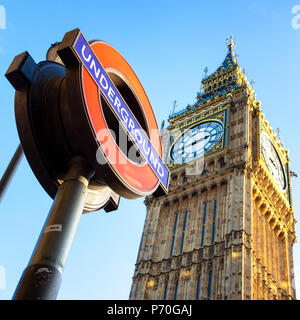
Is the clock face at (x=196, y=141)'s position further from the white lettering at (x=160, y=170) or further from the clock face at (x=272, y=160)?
the white lettering at (x=160, y=170)

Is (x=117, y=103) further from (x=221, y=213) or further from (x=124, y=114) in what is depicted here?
(x=221, y=213)

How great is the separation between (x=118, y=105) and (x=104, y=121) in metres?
0.68

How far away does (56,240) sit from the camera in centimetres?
606

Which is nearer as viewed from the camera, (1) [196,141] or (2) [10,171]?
(2) [10,171]

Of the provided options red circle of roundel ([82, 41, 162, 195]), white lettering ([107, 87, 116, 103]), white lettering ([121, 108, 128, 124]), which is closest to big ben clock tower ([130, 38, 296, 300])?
red circle of roundel ([82, 41, 162, 195])

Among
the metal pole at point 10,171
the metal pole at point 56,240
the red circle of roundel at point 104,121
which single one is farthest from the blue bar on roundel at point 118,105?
the metal pole at point 10,171

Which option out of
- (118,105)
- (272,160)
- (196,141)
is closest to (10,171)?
(118,105)

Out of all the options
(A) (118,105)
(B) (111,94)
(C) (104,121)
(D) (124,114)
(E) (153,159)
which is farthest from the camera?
(E) (153,159)

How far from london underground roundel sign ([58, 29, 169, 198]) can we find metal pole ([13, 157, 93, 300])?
43 centimetres

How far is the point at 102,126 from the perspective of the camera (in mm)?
6625

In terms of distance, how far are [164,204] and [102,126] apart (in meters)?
36.9

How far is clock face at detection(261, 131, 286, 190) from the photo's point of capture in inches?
1762

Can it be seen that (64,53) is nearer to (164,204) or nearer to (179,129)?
(164,204)
